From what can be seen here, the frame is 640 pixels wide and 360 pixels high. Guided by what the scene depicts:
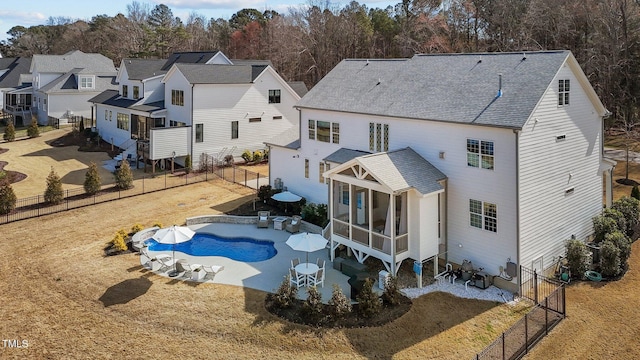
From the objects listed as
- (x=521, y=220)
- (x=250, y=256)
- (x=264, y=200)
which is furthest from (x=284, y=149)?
(x=521, y=220)

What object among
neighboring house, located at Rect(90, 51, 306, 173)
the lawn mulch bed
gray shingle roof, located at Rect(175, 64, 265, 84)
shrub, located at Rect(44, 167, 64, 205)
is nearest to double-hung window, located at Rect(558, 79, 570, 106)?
the lawn mulch bed

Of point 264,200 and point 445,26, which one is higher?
point 445,26

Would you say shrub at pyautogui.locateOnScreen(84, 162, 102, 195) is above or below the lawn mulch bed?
above

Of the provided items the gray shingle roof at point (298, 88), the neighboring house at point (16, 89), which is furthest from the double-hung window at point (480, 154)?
the neighboring house at point (16, 89)

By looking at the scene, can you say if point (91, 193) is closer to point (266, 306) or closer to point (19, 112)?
point (266, 306)

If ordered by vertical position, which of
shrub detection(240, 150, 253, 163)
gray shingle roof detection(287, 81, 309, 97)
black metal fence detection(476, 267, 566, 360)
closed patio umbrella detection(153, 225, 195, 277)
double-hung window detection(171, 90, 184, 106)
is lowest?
black metal fence detection(476, 267, 566, 360)

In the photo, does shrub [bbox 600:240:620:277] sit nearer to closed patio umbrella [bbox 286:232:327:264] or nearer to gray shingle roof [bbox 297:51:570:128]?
gray shingle roof [bbox 297:51:570:128]
